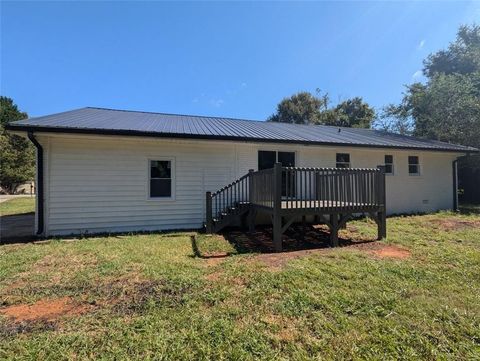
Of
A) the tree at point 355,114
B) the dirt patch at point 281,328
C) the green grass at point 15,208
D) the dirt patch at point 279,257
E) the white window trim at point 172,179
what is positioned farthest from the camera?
the tree at point 355,114

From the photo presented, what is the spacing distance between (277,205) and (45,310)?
4.51 m

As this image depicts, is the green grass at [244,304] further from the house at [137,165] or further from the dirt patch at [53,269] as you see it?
the house at [137,165]

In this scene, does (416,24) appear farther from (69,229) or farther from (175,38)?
(69,229)

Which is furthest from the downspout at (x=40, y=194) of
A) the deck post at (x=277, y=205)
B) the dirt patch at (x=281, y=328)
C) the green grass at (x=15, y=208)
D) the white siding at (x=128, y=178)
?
the dirt patch at (x=281, y=328)

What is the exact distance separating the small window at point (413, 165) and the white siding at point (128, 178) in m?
4.41

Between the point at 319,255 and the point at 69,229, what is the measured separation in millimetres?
6823

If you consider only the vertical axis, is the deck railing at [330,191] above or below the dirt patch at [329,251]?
above

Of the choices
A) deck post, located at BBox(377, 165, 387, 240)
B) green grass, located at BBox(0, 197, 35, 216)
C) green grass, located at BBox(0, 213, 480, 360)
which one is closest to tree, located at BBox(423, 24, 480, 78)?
deck post, located at BBox(377, 165, 387, 240)

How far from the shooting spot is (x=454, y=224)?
9.62 m

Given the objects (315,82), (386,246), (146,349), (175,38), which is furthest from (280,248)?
(315,82)

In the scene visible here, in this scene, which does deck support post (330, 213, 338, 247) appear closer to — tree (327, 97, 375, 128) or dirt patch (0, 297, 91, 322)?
dirt patch (0, 297, 91, 322)

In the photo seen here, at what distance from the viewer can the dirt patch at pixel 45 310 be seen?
3384 millimetres

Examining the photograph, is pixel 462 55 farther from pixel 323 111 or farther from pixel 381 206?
pixel 381 206

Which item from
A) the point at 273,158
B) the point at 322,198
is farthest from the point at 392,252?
the point at 273,158
